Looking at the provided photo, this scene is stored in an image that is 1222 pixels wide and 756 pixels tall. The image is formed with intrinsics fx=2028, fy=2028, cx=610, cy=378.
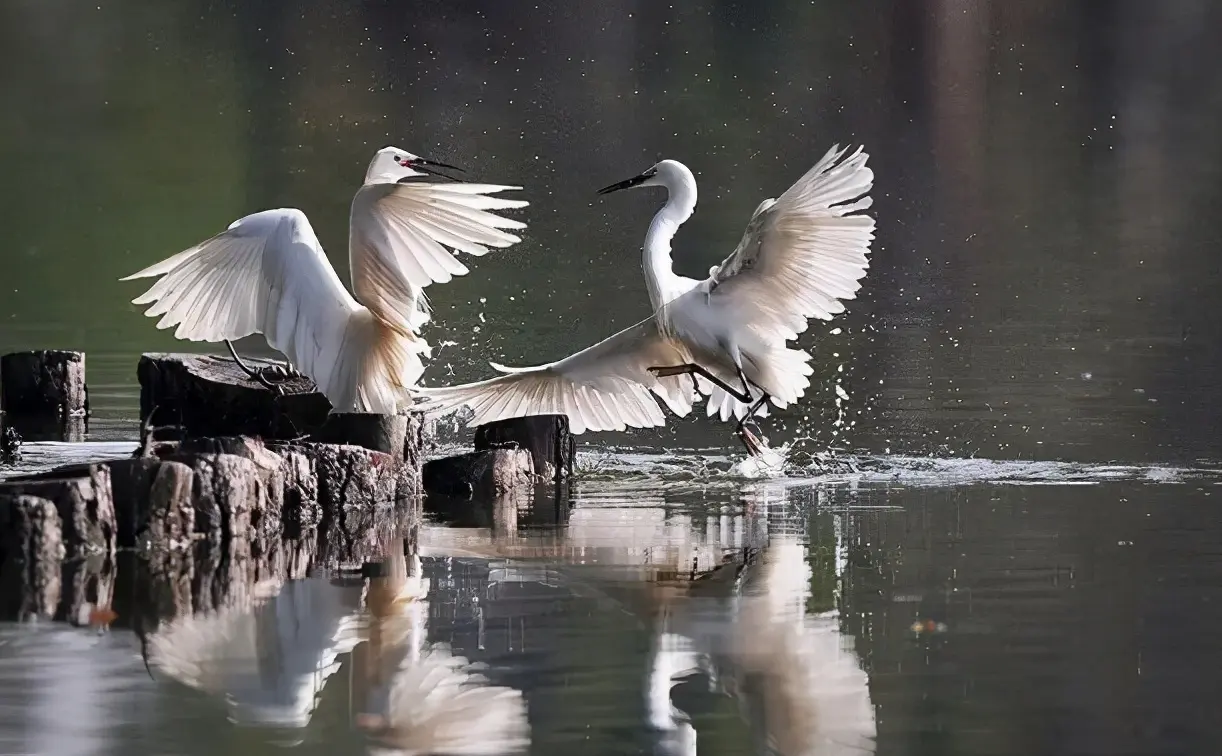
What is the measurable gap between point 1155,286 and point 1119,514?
8.88 meters

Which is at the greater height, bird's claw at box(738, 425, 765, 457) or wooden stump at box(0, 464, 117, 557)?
bird's claw at box(738, 425, 765, 457)

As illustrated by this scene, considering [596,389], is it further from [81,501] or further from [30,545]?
[30,545]

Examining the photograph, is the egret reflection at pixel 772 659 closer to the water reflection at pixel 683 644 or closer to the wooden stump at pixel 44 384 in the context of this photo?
the water reflection at pixel 683 644

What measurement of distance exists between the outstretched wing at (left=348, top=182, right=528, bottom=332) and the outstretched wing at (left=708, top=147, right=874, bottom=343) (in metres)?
1.07

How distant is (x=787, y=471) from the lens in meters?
10.0

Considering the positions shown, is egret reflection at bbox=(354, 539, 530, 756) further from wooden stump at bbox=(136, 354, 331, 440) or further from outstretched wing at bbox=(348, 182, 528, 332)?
wooden stump at bbox=(136, 354, 331, 440)

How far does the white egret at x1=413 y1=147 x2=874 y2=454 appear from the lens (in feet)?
29.8

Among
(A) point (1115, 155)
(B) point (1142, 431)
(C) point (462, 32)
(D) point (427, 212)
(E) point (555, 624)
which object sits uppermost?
(C) point (462, 32)

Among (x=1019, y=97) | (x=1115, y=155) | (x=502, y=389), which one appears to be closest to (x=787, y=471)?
(x=502, y=389)

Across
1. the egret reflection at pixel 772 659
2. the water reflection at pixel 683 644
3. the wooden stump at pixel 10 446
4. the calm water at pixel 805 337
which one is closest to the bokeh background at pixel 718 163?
the calm water at pixel 805 337

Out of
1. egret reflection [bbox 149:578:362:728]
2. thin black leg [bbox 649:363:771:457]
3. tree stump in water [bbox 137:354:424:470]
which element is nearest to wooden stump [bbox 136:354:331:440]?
tree stump in water [bbox 137:354:424:470]

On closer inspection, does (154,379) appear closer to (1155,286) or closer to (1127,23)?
(1155,286)

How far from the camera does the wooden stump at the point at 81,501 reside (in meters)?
7.11

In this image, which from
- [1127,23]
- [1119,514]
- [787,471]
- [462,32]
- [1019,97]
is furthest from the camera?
[1127,23]
